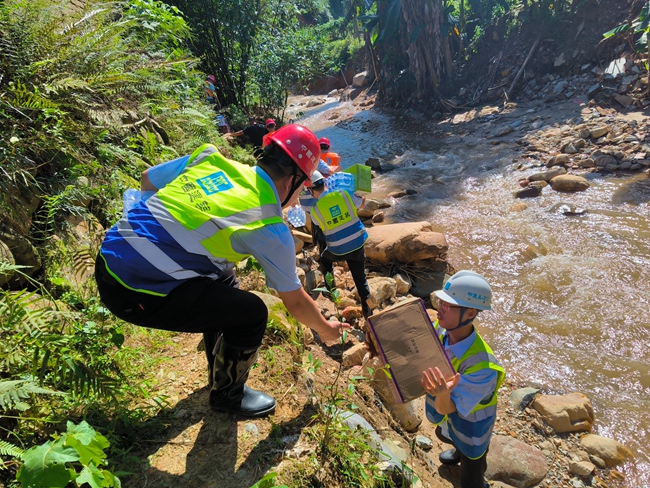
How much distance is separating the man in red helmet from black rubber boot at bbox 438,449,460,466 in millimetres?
1532

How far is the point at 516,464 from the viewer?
287 centimetres

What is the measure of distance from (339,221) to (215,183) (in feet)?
7.28

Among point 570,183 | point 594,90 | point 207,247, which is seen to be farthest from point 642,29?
point 207,247

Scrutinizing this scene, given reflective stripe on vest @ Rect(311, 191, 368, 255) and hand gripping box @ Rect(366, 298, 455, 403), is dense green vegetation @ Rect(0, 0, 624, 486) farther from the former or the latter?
reflective stripe on vest @ Rect(311, 191, 368, 255)

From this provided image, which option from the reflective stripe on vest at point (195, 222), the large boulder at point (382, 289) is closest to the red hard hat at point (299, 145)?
the reflective stripe on vest at point (195, 222)

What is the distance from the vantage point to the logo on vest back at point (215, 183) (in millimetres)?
1738

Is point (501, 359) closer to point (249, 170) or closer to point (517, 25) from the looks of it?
point (249, 170)

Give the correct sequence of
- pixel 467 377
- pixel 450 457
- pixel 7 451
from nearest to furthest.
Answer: pixel 7 451 < pixel 467 377 < pixel 450 457

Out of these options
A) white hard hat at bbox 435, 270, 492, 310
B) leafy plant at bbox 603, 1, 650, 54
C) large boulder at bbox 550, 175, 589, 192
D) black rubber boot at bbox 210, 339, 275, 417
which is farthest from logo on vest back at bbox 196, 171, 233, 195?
leafy plant at bbox 603, 1, 650, 54

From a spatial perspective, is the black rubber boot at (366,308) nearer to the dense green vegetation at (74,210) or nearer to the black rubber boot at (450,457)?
the black rubber boot at (450,457)

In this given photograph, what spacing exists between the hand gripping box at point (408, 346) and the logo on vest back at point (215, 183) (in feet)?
3.69

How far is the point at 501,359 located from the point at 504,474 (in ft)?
5.14

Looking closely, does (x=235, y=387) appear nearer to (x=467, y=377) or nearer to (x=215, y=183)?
(x=215, y=183)

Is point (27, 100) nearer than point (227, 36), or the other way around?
point (27, 100)
